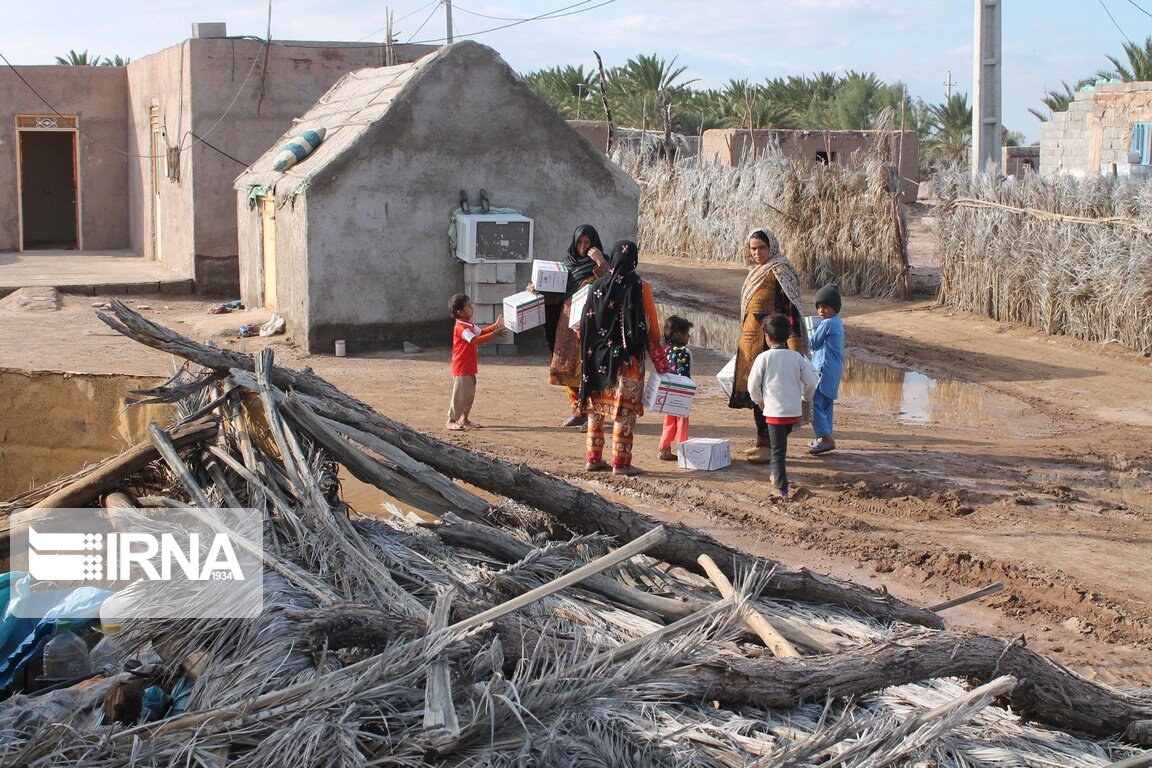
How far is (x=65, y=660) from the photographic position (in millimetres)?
3727

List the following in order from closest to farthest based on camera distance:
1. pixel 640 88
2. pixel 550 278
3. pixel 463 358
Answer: pixel 463 358, pixel 550 278, pixel 640 88

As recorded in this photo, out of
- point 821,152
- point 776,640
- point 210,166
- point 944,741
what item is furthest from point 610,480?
point 821,152

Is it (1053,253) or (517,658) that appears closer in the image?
(517,658)

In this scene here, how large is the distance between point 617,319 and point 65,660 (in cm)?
461

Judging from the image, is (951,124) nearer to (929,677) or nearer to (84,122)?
(84,122)

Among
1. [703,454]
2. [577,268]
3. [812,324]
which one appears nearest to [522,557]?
[703,454]

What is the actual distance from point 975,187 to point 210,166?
1066cm

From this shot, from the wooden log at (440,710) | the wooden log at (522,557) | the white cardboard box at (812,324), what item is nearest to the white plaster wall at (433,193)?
the white cardboard box at (812,324)

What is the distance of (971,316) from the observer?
1454 cm

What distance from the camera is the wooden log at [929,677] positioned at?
3.53 metres

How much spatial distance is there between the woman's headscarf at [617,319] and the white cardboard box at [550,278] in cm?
124

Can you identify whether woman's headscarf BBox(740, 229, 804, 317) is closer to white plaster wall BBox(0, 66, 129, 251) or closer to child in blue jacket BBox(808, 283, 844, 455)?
child in blue jacket BBox(808, 283, 844, 455)

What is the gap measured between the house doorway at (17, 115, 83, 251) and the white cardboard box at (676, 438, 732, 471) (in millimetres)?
18862

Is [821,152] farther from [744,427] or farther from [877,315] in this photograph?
[744,427]
